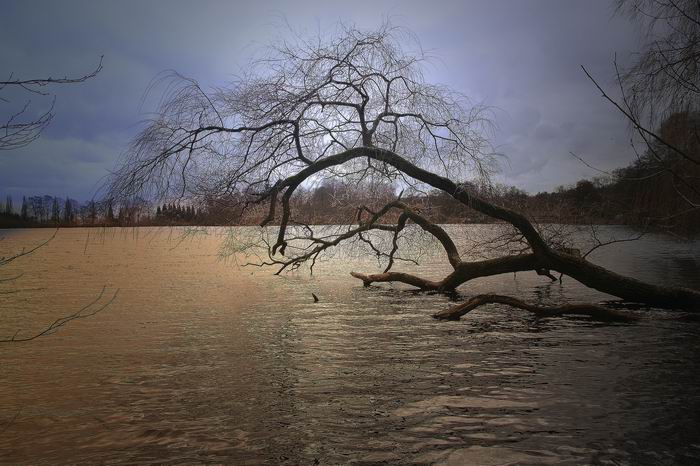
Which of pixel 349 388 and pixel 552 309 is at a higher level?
pixel 552 309

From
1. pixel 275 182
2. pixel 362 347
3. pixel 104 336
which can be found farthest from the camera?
pixel 275 182

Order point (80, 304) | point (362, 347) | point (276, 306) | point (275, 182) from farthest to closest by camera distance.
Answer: point (80, 304) < point (276, 306) < point (275, 182) < point (362, 347)

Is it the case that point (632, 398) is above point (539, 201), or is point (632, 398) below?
below

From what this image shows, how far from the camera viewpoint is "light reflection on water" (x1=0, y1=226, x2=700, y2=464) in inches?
183

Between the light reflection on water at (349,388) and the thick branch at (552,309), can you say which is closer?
the light reflection on water at (349,388)

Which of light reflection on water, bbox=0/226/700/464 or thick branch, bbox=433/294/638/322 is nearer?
light reflection on water, bbox=0/226/700/464

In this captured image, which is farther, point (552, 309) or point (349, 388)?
point (552, 309)

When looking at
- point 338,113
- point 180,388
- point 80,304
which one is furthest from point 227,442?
point 80,304

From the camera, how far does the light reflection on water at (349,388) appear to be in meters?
4.65

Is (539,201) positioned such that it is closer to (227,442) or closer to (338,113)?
(338,113)

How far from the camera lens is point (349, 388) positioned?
249 inches

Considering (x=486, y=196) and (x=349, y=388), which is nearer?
(x=349, y=388)

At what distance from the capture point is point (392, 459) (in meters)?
4.38

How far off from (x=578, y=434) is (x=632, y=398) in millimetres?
1470
